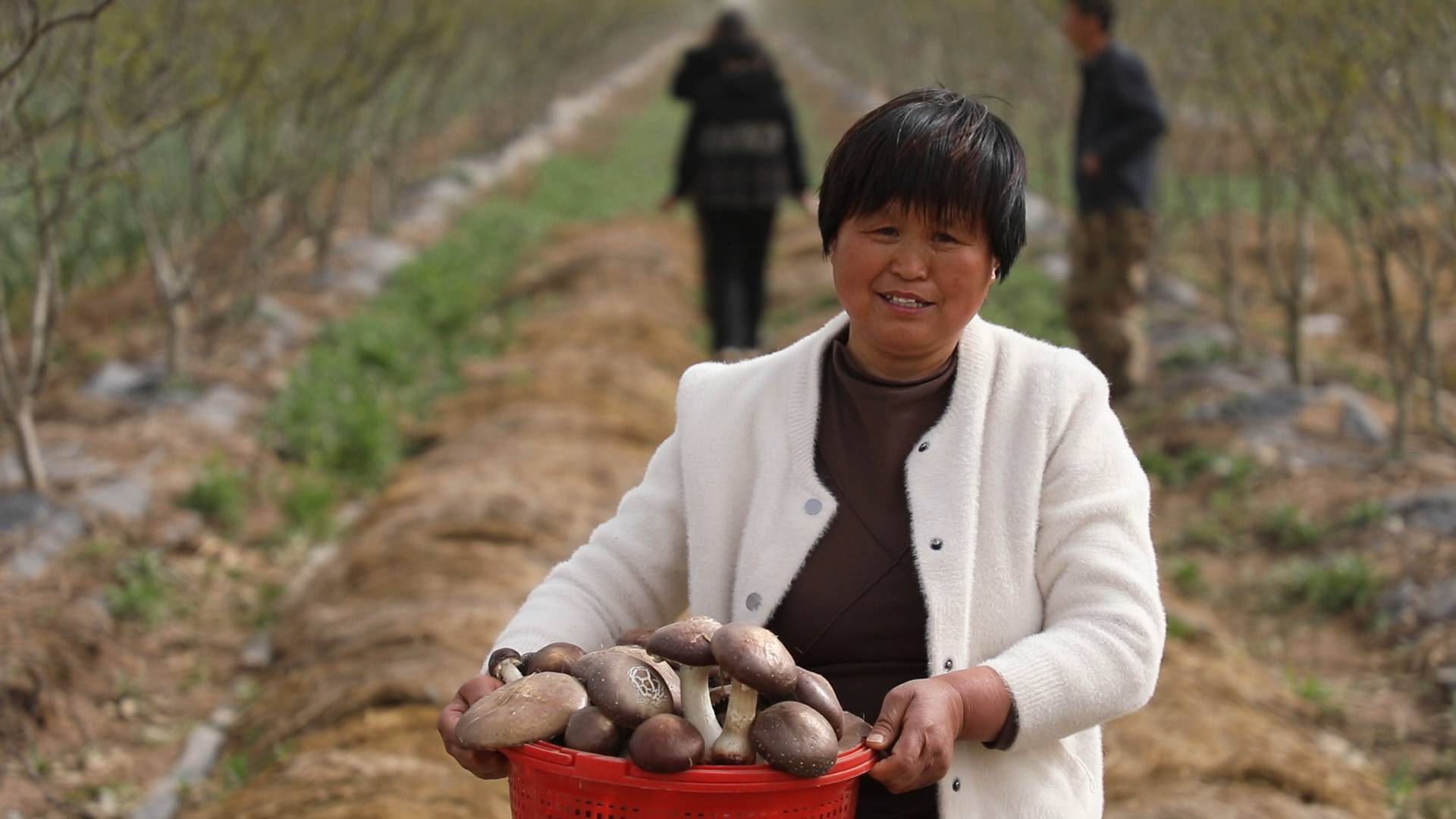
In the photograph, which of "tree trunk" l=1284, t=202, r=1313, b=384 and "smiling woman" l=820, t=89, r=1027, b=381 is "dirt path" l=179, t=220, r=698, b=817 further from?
"tree trunk" l=1284, t=202, r=1313, b=384

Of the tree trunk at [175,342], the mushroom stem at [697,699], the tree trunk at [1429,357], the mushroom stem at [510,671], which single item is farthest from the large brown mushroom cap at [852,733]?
the tree trunk at [175,342]

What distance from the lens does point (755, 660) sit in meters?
1.50

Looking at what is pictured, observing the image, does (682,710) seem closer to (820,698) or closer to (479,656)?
(820,698)

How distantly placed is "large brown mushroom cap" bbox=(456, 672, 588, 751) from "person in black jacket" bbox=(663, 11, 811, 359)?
17.4ft

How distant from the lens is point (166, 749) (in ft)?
13.8

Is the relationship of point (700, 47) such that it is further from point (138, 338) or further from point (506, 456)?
point (138, 338)

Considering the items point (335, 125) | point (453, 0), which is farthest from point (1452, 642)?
point (453, 0)

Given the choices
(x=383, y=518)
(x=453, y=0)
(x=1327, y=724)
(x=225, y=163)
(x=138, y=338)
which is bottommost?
(x=1327, y=724)

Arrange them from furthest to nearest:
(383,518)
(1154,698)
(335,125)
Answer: (335,125) → (383,518) → (1154,698)

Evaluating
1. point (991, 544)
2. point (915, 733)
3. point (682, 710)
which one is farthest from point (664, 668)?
point (991, 544)

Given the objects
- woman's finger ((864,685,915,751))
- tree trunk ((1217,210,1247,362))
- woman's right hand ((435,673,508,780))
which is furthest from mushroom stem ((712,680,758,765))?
tree trunk ((1217,210,1247,362))

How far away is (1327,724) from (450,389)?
4.81 metres

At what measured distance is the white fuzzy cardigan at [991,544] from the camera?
5.63 feet

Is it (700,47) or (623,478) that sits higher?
(700,47)
